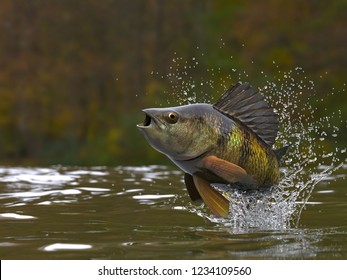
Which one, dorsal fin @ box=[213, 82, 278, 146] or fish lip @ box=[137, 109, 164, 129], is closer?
fish lip @ box=[137, 109, 164, 129]

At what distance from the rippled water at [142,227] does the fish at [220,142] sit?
39cm

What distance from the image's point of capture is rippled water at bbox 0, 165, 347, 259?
562 centimetres

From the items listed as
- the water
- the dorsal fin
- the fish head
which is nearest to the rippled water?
the water

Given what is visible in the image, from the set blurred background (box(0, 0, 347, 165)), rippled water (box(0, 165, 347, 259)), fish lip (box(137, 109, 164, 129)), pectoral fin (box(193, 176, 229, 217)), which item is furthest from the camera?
blurred background (box(0, 0, 347, 165))

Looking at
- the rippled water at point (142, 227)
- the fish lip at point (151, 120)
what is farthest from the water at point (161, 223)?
the fish lip at point (151, 120)

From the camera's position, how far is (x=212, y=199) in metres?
6.46

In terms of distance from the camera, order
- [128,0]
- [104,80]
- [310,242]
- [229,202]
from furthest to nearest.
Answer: [104,80] < [128,0] < [229,202] < [310,242]

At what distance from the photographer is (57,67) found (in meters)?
37.5

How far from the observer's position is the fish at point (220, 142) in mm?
6086

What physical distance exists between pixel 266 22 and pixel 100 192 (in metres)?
19.7

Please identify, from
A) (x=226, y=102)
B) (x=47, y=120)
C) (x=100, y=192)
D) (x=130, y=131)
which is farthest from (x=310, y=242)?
(x=47, y=120)

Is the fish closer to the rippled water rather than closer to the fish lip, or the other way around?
the fish lip

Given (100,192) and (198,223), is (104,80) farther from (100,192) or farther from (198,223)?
(198,223)
